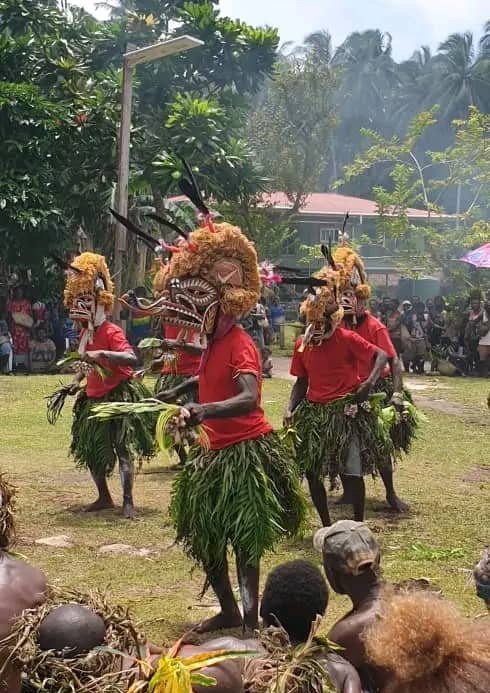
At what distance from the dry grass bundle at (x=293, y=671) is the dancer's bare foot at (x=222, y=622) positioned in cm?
226

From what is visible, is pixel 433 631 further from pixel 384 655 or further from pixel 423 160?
pixel 423 160

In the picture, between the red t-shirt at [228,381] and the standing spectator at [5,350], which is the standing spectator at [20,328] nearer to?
the standing spectator at [5,350]

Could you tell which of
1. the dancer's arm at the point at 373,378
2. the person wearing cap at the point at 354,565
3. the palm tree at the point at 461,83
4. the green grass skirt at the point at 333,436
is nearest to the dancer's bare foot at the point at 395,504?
the green grass skirt at the point at 333,436

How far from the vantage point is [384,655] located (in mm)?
2340

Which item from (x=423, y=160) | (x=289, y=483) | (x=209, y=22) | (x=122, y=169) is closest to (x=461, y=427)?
(x=122, y=169)

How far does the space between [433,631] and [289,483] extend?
2.83 meters

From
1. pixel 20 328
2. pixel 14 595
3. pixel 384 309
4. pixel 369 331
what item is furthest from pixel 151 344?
pixel 384 309

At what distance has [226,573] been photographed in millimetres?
Answer: 5145

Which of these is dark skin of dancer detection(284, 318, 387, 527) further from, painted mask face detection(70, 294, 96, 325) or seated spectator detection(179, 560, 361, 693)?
seated spectator detection(179, 560, 361, 693)

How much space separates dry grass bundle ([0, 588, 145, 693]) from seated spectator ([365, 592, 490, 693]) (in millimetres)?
687

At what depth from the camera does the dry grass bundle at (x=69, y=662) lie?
2.46 meters

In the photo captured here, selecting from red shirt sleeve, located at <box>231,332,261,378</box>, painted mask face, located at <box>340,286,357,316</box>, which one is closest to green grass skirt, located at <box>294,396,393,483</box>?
painted mask face, located at <box>340,286,357,316</box>

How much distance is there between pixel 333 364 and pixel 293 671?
4.17 meters

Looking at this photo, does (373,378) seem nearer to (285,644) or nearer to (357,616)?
(357,616)
